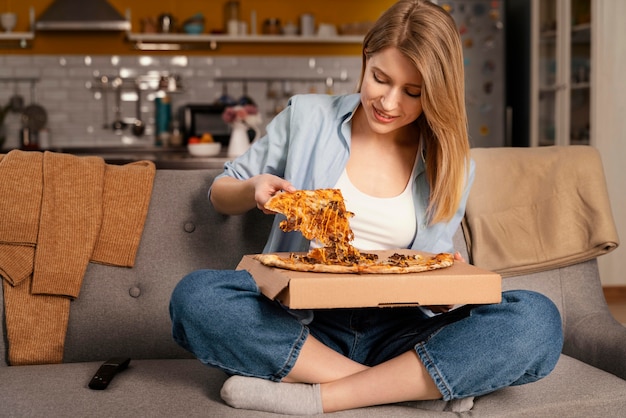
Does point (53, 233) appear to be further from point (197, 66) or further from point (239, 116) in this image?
point (197, 66)

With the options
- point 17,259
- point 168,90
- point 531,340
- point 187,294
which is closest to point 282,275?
point 187,294

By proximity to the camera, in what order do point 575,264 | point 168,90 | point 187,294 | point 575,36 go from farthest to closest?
point 168,90
point 575,36
point 575,264
point 187,294

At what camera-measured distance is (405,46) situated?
6.14ft

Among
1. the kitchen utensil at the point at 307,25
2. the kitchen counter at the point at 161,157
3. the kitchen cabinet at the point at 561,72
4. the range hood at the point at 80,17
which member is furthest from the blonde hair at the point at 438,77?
the kitchen utensil at the point at 307,25

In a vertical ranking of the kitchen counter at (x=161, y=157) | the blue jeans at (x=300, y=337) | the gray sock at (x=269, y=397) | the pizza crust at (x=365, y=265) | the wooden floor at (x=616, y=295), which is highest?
the kitchen counter at (x=161, y=157)

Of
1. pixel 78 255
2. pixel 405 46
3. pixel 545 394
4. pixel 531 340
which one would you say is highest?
pixel 405 46

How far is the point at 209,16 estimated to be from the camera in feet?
21.1

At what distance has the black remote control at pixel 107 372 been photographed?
5.86 ft

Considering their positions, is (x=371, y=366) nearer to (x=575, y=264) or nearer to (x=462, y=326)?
(x=462, y=326)

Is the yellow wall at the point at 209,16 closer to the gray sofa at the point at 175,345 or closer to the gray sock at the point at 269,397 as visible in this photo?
the gray sofa at the point at 175,345

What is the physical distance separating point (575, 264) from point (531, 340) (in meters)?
0.68

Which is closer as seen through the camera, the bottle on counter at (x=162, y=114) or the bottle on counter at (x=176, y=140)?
the bottle on counter at (x=176, y=140)

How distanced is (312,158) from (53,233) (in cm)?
68

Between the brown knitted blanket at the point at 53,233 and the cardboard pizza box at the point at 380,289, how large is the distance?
26.4 inches
